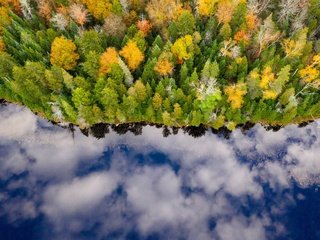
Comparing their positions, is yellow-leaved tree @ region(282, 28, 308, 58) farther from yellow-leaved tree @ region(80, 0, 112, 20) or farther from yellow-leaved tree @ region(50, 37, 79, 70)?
yellow-leaved tree @ region(50, 37, 79, 70)

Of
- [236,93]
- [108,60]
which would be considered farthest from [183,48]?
[108,60]

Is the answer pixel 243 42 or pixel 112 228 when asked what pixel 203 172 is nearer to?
pixel 112 228

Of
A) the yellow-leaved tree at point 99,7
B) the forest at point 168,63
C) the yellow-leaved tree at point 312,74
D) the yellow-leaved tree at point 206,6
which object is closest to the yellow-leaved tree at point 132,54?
the forest at point 168,63

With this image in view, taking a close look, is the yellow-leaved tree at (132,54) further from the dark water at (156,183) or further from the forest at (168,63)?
the dark water at (156,183)

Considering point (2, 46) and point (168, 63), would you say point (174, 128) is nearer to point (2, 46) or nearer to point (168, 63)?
point (168, 63)

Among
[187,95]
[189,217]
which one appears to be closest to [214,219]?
[189,217]

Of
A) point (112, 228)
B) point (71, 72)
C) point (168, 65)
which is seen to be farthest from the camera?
point (71, 72)

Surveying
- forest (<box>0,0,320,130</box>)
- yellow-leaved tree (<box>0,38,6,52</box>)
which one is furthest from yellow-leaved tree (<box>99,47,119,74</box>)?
yellow-leaved tree (<box>0,38,6,52</box>)
